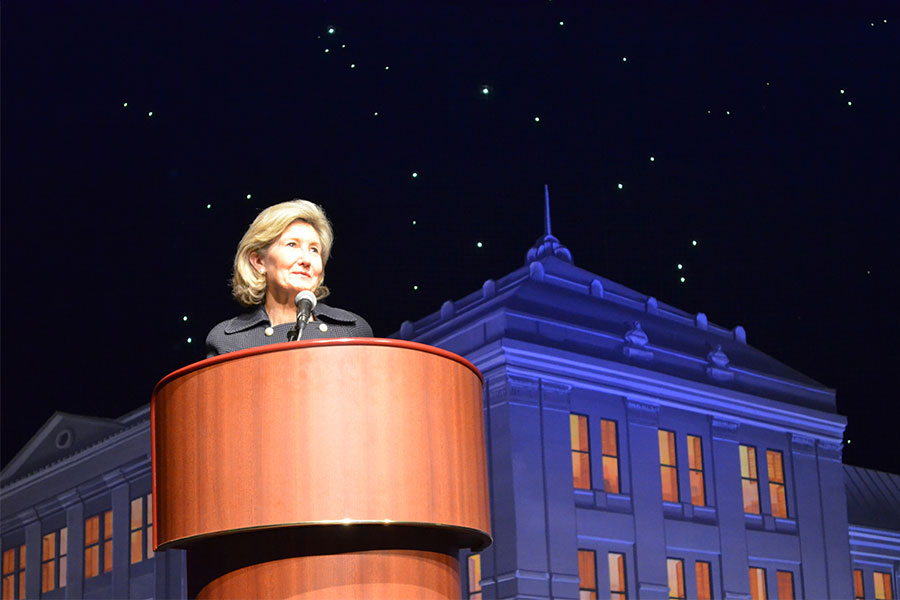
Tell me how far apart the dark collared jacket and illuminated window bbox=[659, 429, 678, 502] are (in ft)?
17.1

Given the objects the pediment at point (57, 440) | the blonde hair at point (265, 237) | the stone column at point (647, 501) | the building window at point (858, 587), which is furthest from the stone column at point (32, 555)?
the blonde hair at point (265, 237)

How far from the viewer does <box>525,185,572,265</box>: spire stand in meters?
5.04

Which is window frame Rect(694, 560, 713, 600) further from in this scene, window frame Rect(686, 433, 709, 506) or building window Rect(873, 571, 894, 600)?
building window Rect(873, 571, 894, 600)

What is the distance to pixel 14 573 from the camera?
7.25m

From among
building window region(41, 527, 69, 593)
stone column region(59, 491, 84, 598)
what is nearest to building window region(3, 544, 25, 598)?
building window region(41, 527, 69, 593)

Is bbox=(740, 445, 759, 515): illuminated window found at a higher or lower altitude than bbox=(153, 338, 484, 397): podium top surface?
higher

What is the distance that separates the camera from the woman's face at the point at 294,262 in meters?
1.76

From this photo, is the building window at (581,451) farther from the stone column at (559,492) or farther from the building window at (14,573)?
the building window at (14,573)

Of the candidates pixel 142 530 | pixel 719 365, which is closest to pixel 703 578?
A: pixel 719 365

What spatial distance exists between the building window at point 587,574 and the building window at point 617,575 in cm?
10

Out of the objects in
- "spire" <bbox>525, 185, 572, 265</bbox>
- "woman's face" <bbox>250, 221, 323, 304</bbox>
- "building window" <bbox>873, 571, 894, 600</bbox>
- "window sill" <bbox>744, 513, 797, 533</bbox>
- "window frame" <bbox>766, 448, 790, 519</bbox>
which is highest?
"spire" <bbox>525, 185, 572, 265</bbox>

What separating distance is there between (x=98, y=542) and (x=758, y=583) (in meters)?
4.09

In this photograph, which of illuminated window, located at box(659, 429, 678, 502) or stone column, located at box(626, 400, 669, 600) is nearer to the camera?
stone column, located at box(626, 400, 669, 600)

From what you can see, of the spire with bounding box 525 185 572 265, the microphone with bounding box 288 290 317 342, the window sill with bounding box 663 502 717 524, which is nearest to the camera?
the microphone with bounding box 288 290 317 342
